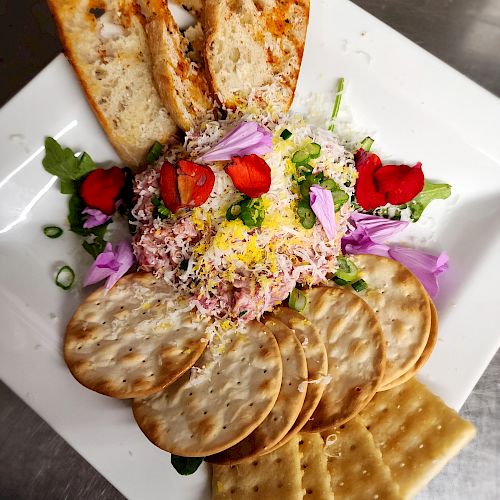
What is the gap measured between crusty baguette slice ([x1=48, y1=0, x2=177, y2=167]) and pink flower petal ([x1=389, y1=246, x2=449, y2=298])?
1.12 m

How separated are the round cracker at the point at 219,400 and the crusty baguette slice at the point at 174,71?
2.95 feet

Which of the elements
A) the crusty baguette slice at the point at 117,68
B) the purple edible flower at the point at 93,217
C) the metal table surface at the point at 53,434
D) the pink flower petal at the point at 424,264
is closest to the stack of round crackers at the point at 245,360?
the pink flower petal at the point at 424,264

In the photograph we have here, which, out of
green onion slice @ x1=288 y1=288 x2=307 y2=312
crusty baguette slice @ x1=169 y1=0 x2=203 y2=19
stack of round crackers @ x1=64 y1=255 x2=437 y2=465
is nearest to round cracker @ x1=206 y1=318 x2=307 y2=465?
stack of round crackers @ x1=64 y1=255 x2=437 y2=465

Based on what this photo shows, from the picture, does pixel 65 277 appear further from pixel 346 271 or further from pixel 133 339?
pixel 346 271

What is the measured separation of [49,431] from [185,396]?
3.85 ft

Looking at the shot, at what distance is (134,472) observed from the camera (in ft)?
6.73

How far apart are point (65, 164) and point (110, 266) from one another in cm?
46

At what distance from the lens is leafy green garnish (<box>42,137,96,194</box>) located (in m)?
2.18

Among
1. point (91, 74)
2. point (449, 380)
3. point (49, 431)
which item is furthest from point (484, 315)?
point (49, 431)

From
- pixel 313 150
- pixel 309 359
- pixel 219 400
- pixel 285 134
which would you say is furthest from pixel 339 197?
pixel 219 400

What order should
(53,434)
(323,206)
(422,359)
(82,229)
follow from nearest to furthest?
(323,206)
(422,359)
(82,229)
(53,434)

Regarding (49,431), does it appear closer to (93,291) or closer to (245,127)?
(93,291)

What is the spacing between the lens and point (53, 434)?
2.78m

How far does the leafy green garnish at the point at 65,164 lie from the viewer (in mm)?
2182
